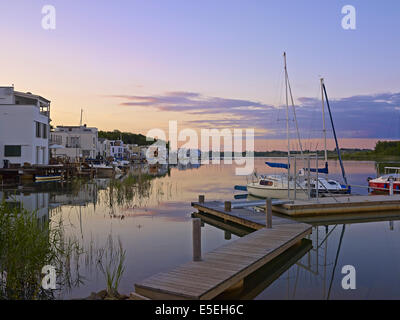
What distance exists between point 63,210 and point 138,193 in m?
8.03

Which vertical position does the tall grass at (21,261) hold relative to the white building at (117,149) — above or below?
below

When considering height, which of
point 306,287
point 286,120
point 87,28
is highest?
point 87,28

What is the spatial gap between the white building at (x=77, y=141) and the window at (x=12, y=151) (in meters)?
29.0

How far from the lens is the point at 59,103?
62.8m

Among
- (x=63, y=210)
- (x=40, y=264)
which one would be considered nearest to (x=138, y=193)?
(x=63, y=210)

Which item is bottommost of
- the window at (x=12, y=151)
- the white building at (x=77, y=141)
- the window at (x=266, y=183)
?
the window at (x=266, y=183)

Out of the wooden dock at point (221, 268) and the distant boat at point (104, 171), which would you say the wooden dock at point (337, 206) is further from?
the distant boat at point (104, 171)

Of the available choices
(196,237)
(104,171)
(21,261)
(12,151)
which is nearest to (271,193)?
(196,237)

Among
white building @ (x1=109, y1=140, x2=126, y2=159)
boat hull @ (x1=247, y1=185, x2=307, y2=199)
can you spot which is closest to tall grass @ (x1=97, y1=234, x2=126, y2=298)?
boat hull @ (x1=247, y1=185, x2=307, y2=199)

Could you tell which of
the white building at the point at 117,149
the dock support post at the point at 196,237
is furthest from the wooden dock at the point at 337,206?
the white building at the point at 117,149

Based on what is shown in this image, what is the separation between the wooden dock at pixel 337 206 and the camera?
61.6 ft

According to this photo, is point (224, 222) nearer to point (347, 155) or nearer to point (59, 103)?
point (59, 103)

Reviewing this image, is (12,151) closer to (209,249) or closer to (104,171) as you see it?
(104,171)
